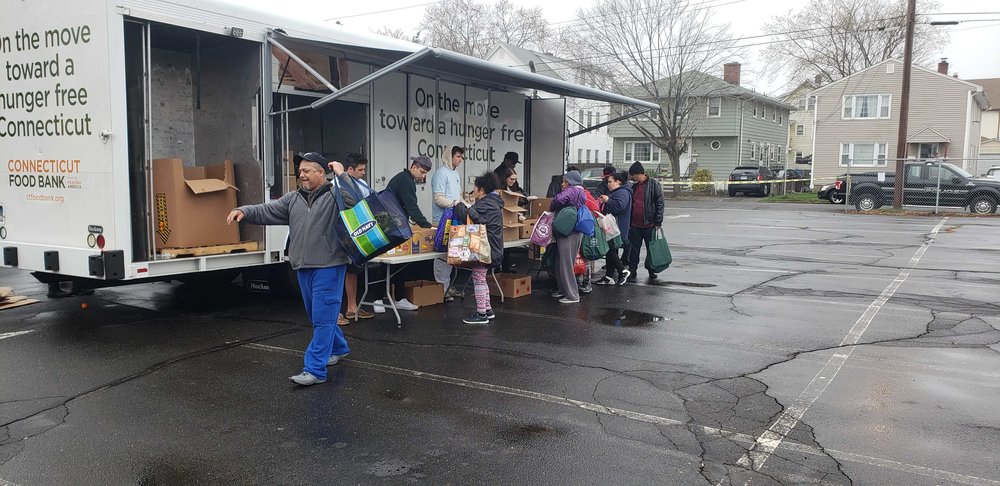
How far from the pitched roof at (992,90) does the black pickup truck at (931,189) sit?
4310 cm

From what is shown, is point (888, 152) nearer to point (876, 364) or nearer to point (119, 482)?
point (876, 364)

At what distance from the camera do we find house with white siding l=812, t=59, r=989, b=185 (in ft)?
121

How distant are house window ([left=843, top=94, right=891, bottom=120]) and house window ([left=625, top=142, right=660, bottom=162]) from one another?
12091mm

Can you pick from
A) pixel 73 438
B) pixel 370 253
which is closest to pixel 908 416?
pixel 370 253

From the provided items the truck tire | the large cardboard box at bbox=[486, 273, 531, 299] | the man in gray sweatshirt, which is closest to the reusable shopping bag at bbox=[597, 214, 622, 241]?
the large cardboard box at bbox=[486, 273, 531, 299]

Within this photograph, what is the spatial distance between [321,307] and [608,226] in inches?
203

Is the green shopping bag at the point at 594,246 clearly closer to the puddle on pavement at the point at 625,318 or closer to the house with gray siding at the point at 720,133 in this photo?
the puddle on pavement at the point at 625,318

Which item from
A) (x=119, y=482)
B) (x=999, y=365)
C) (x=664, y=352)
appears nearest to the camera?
(x=119, y=482)

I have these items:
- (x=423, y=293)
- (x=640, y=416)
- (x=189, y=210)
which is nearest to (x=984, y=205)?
(x=423, y=293)

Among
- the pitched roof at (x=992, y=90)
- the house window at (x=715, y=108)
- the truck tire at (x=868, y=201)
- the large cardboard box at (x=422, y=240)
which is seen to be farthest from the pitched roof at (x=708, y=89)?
the large cardboard box at (x=422, y=240)

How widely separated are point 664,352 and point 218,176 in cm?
511

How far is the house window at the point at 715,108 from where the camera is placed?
1764 inches

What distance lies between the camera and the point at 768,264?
1279 centimetres

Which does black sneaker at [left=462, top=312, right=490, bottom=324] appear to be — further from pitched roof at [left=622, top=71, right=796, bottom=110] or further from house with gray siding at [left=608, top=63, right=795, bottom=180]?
house with gray siding at [left=608, top=63, right=795, bottom=180]
